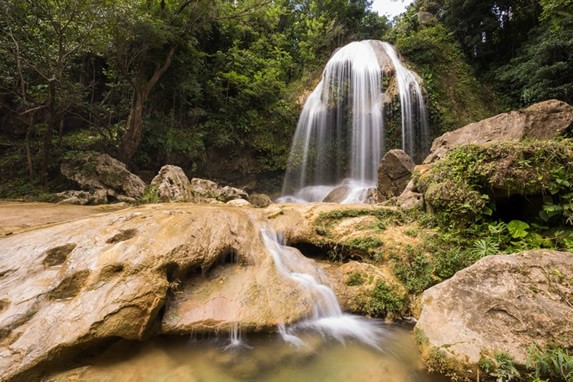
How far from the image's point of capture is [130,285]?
3.10m

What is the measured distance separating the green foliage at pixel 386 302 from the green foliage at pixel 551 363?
1704mm

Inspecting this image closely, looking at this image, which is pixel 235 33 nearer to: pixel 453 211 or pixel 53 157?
pixel 53 157

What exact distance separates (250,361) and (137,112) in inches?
416

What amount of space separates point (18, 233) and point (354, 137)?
1270cm

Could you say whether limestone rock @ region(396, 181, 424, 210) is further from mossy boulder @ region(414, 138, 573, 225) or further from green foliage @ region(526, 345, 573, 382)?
green foliage @ region(526, 345, 573, 382)

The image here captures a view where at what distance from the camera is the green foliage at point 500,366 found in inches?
95.0

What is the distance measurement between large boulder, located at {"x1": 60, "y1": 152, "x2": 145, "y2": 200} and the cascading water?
664cm

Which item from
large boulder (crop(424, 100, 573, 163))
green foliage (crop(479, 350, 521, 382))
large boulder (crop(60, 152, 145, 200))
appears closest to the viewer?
green foliage (crop(479, 350, 521, 382))

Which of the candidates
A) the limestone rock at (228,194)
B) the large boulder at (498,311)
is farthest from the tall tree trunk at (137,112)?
the large boulder at (498,311)

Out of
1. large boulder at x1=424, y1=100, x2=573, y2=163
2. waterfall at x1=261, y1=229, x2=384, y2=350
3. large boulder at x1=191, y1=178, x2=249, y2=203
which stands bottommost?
waterfall at x1=261, y1=229, x2=384, y2=350

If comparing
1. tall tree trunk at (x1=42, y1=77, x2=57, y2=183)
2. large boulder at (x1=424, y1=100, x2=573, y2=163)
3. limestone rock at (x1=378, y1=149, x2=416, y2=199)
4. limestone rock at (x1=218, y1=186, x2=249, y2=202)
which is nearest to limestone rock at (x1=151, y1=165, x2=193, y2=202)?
limestone rock at (x1=218, y1=186, x2=249, y2=202)

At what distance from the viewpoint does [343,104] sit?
14102 millimetres

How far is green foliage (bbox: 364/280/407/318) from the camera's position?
13.4ft

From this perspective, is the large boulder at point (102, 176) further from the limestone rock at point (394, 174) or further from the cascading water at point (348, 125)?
the limestone rock at point (394, 174)
